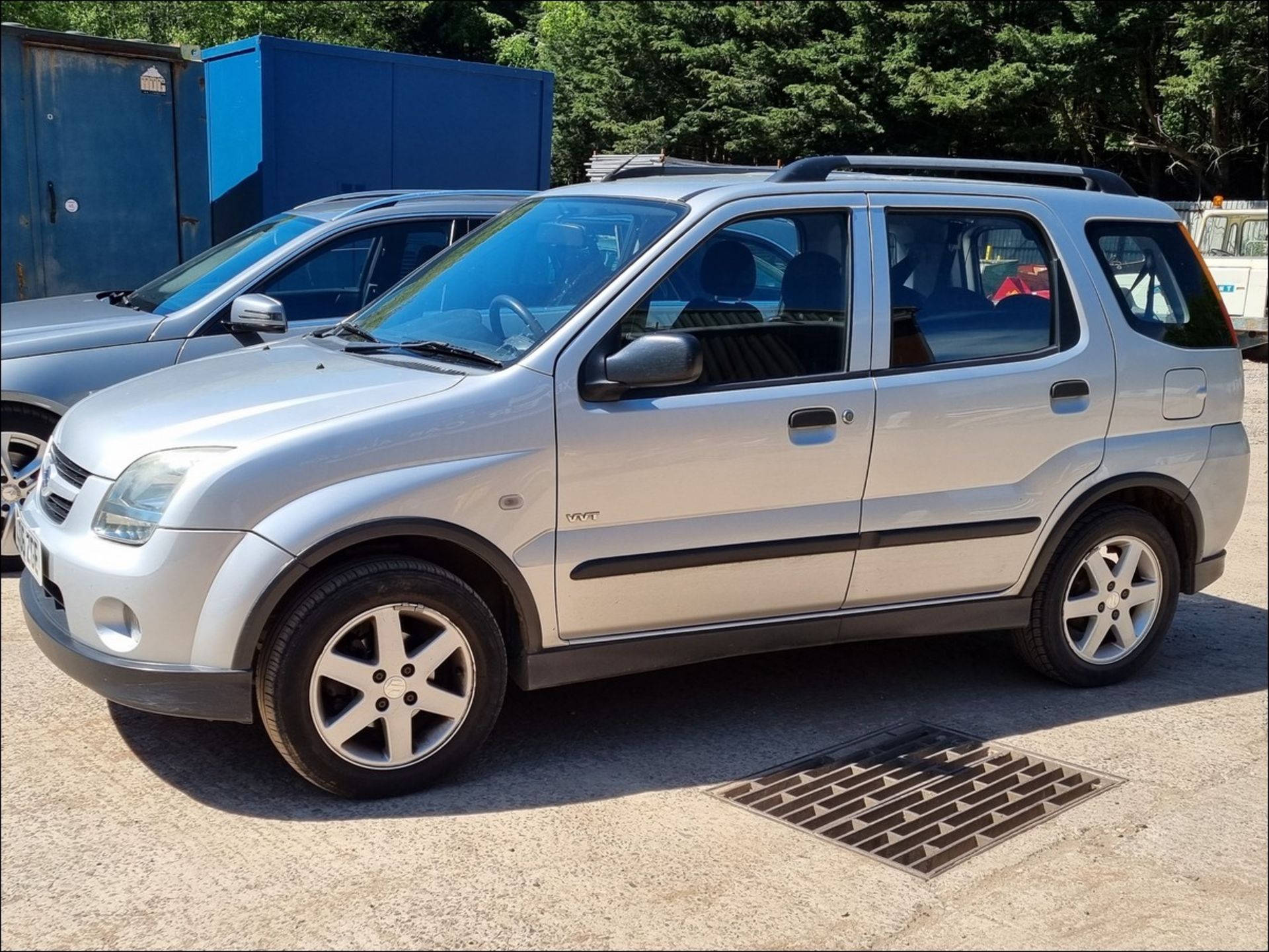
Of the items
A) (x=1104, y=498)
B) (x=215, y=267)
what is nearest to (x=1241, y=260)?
(x=1104, y=498)

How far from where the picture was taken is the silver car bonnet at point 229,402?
3.81 metres

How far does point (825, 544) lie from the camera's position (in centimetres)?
450

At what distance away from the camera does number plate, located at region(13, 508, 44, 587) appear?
13.2 ft

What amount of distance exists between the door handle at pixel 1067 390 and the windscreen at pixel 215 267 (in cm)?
371

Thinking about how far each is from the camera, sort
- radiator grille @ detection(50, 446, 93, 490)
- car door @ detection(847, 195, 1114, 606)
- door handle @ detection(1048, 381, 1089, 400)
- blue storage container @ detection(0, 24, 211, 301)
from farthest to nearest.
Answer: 1. blue storage container @ detection(0, 24, 211, 301)
2. door handle @ detection(1048, 381, 1089, 400)
3. car door @ detection(847, 195, 1114, 606)
4. radiator grille @ detection(50, 446, 93, 490)

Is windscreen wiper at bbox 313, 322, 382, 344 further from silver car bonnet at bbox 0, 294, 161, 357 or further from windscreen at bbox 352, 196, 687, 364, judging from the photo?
silver car bonnet at bbox 0, 294, 161, 357

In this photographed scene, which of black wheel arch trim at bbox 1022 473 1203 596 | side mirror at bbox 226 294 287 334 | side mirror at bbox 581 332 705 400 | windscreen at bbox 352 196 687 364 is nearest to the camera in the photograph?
side mirror at bbox 581 332 705 400

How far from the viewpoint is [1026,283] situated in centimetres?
502

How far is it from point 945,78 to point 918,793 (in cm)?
2985

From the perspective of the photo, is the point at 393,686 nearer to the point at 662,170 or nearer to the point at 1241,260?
the point at 662,170

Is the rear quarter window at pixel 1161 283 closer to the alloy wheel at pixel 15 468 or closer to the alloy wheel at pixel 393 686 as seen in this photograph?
the alloy wheel at pixel 393 686

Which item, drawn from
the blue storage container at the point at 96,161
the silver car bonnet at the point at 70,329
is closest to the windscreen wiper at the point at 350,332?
the silver car bonnet at the point at 70,329

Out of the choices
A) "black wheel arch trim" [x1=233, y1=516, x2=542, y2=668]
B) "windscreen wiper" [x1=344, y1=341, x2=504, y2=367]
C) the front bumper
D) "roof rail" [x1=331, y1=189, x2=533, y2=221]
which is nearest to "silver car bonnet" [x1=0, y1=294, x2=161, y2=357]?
"roof rail" [x1=331, y1=189, x2=533, y2=221]

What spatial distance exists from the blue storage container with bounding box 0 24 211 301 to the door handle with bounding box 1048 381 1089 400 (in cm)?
735
